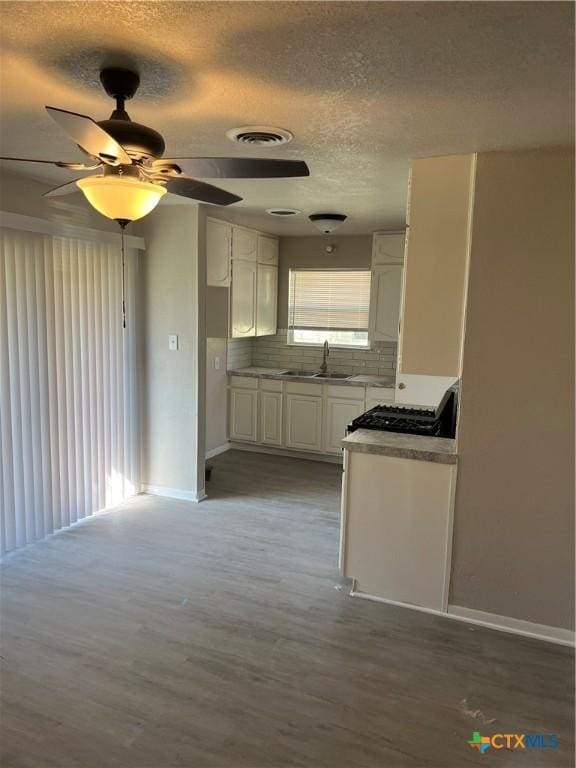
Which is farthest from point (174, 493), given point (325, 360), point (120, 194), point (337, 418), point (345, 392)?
point (120, 194)

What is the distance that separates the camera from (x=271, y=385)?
575cm

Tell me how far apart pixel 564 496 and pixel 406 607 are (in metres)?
1.02

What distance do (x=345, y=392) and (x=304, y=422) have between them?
0.54 meters

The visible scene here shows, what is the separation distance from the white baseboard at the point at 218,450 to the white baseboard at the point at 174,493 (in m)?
1.05

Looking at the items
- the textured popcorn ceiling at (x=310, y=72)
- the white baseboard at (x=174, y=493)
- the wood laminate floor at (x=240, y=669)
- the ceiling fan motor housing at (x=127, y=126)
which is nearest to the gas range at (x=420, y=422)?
the wood laminate floor at (x=240, y=669)

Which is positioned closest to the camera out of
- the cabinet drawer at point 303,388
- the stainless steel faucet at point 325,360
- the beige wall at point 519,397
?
the beige wall at point 519,397

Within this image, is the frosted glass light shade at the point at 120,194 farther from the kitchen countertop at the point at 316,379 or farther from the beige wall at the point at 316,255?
→ the beige wall at the point at 316,255

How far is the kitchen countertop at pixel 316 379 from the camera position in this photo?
5.38 m

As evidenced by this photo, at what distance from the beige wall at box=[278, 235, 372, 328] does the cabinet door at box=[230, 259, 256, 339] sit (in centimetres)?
63

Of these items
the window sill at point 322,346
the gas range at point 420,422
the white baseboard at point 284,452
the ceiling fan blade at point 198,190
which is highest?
the ceiling fan blade at point 198,190

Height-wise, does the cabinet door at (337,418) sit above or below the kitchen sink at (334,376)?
below

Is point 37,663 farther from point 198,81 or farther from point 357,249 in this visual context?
point 357,249

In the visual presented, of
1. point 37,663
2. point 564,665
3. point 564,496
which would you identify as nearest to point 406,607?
point 564,665

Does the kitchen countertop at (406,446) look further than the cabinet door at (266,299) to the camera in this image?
No
